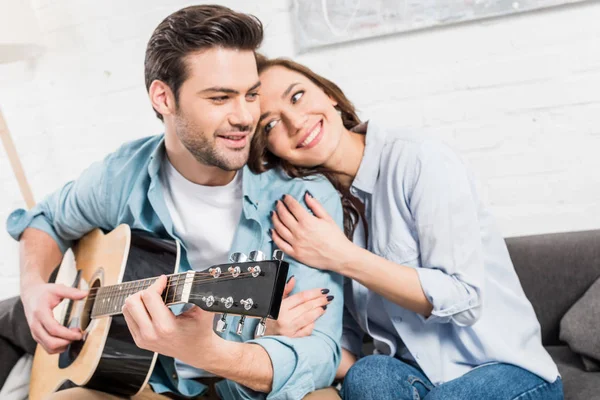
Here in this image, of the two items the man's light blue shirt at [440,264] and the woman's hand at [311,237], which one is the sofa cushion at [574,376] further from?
the woman's hand at [311,237]

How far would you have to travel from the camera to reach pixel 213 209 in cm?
159

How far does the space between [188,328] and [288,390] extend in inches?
12.6

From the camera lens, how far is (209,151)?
145 cm

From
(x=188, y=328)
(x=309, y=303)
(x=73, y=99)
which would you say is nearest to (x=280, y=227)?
(x=309, y=303)

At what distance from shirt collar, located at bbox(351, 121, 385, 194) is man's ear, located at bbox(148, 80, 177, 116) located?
493 millimetres

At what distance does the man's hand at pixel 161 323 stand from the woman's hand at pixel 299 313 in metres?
0.28

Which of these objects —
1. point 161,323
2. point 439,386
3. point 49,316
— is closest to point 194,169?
point 49,316

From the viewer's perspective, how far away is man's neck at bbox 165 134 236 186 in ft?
5.14

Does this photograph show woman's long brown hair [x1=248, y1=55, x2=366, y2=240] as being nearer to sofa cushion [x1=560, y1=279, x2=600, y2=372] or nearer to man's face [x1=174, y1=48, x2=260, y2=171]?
man's face [x1=174, y1=48, x2=260, y2=171]

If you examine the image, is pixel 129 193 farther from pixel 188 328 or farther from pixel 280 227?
pixel 188 328

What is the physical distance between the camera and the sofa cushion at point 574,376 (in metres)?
1.51

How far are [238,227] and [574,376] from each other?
3.24 ft

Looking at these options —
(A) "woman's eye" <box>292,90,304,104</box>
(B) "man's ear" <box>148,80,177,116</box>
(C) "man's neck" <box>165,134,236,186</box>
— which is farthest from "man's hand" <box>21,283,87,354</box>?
(A) "woman's eye" <box>292,90,304,104</box>

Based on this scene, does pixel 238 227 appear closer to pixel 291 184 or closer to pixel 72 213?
pixel 291 184
